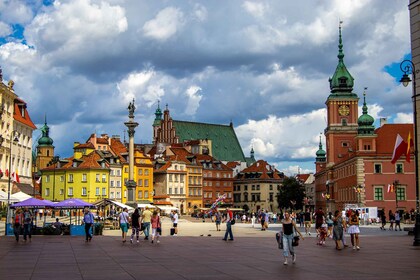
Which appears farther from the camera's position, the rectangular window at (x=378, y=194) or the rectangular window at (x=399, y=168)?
the rectangular window at (x=378, y=194)

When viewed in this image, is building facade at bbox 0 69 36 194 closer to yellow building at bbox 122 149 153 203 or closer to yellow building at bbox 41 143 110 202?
yellow building at bbox 41 143 110 202

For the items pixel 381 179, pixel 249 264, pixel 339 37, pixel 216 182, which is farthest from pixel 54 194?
pixel 249 264

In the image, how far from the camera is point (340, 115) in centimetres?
12794

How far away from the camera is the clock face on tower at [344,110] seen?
127994 mm

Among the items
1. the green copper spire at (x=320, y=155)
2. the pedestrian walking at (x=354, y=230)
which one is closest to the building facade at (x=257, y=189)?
the green copper spire at (x=320, y=155)

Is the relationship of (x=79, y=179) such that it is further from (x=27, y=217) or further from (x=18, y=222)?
(x=18, y=222)

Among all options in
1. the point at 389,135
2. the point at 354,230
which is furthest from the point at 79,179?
the point at 354,230

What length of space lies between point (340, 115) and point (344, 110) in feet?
4.77

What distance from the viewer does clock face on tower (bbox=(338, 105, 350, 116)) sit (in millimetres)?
127994

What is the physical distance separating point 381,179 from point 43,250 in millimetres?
71368

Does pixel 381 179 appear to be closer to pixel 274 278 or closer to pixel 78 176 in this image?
pixel 78 176

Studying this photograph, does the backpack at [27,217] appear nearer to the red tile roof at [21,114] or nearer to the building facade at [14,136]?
the building facade at [14,136]

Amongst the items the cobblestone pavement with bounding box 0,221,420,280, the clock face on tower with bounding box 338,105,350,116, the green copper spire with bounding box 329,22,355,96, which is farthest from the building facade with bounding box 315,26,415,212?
the cobblestone pavement with bounding box 0,221,420,280

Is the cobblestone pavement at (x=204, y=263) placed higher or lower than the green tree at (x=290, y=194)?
lower
